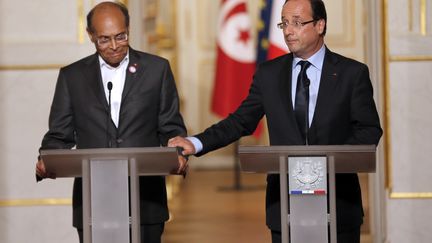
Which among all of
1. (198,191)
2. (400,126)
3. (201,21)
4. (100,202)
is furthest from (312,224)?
(201,21)

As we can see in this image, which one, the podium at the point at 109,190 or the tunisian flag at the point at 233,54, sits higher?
the tunisian flag at the point at 233,54

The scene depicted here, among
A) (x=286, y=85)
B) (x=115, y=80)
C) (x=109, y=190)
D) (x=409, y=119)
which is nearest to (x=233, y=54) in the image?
(x=409, y=119)

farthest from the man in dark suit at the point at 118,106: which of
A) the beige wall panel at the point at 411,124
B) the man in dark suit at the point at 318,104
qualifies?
the beige wall panel at the point at 411,124

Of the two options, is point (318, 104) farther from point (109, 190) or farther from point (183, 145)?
point (109, 190)

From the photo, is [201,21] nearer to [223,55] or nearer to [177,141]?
[223,55]

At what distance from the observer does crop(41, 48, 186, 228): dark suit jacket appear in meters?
4.33

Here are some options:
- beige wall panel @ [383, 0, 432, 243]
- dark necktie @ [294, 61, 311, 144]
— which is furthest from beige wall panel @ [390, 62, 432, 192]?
dark necktie @ [294, 61, 311, 144]

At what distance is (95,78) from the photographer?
4.38 meters

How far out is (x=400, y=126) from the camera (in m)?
6.68

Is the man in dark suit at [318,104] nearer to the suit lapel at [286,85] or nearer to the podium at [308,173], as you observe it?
the suit lapel at [286,85]

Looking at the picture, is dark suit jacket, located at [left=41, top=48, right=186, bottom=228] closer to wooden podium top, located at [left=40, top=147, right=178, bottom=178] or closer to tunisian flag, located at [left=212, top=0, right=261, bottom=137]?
wooden podium top, located at [left=40, top=147, right=178, bottom=178]

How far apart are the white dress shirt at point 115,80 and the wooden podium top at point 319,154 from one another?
2.28 ft

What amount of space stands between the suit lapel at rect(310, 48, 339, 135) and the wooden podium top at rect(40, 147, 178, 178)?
66 centimetres

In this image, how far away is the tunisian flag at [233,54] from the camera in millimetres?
12438
